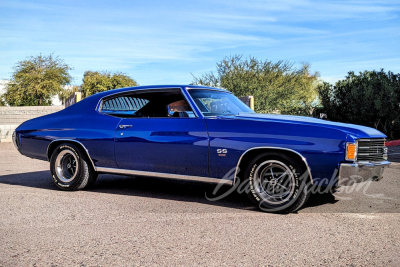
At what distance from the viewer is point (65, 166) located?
6.54m

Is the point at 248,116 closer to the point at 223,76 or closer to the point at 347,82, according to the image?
the point at 223,76

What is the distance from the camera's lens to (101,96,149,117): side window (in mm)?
6266

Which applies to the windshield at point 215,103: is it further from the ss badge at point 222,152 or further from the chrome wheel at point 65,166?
the chrome wheel at point 65,166

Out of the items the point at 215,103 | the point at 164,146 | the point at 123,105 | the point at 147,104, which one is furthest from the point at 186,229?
the point at 123,105

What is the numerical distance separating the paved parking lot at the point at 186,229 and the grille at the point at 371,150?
644 mm

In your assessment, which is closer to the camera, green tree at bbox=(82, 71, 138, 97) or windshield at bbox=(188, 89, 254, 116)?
windshield at bbox=(188, 89, 254, 116)

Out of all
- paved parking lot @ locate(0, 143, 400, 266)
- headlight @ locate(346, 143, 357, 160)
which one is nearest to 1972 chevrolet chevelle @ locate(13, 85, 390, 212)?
headlight @ locate(346, 143, 357, 160)

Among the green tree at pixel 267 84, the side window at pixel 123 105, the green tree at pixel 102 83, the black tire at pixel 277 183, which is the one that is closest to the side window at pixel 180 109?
the side window at pixel 123 105

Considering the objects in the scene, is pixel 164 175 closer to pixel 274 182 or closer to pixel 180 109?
pixel 180 109

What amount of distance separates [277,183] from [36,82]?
52010mm

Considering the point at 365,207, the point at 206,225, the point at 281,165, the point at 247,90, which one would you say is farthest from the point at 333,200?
the point at 247,90

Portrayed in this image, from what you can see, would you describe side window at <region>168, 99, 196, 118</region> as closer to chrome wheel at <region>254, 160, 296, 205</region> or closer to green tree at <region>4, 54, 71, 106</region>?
chrome wheel at <region>254, 160, 296, 205</region>

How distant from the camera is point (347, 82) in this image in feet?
79.7

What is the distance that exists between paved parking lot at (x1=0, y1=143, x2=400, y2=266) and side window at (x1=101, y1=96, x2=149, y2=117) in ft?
3.99
